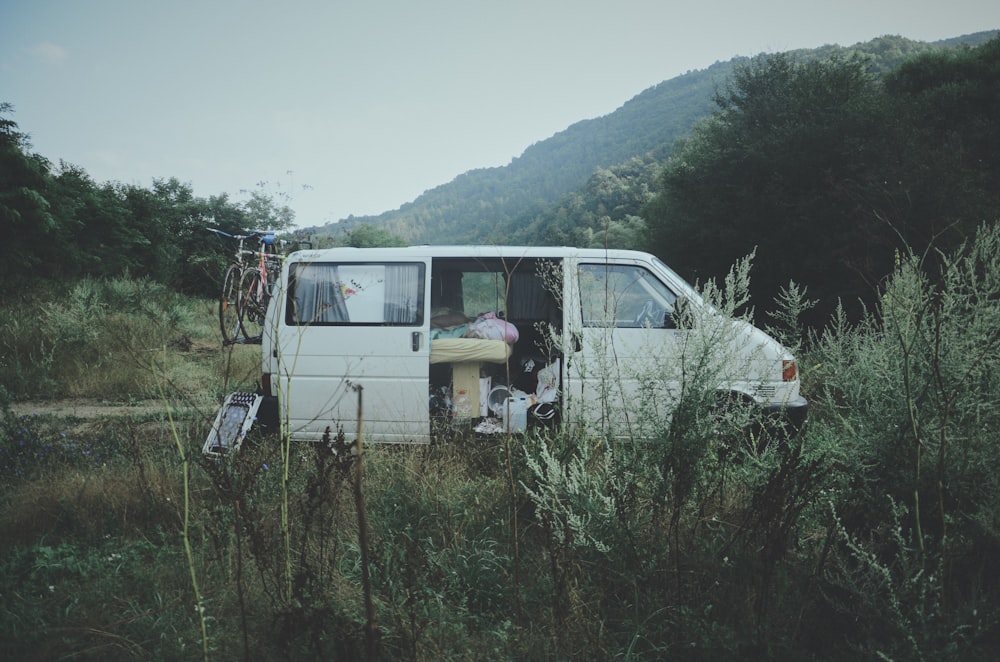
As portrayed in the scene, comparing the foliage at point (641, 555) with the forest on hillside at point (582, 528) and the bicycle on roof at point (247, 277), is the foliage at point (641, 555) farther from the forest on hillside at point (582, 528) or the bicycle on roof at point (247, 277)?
the bicycle on roof at point (247, 277)

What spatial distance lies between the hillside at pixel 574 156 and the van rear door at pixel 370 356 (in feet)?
75.8

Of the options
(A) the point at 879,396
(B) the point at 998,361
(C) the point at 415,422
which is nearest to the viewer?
(B) the point at 998,361

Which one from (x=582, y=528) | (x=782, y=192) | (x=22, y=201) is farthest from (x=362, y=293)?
(x=22, y=201)

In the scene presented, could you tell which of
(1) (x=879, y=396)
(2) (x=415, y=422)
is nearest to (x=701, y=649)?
(1) (x=879, y=396)

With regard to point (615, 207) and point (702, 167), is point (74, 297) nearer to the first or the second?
point (702, 167)

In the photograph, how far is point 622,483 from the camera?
272 centimetres

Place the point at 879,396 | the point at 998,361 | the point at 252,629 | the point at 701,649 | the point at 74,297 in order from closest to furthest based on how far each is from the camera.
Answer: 1. the point at 701,649
2. the point at 252,629
3. the point at 998,361
4. the point at 879,396
5. the point at 74,297

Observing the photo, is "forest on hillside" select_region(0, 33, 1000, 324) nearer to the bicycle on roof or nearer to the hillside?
the bicycle on roof

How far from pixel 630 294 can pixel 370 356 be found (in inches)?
89.8

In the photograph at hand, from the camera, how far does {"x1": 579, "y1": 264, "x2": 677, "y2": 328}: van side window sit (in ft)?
14.0

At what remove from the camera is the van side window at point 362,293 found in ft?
14.7

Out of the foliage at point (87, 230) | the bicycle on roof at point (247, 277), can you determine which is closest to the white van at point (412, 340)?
the bicycle on roof at point (247, 277)

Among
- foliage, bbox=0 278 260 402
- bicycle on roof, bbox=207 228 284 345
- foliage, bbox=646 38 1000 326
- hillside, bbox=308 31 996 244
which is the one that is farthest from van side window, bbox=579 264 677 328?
hillside, bbox=308 31 996 244

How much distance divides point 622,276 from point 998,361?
98.9 inches
